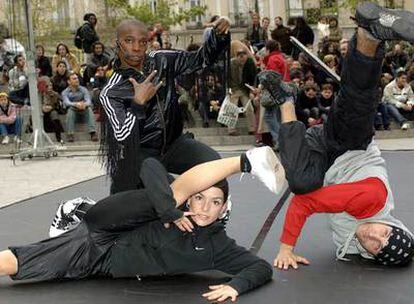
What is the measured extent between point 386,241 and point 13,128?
7691 mm

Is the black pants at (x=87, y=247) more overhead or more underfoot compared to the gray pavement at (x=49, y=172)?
more overhead

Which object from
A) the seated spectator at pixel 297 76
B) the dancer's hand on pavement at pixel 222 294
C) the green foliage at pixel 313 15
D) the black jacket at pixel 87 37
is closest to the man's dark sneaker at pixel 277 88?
the dancer's hand on pavement at pixel 222 294

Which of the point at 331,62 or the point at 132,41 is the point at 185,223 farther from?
the point at 331,62

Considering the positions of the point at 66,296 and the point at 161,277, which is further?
the point at 161,277

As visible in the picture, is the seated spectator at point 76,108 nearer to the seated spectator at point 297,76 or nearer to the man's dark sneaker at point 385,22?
the seated spectator at point 297,76

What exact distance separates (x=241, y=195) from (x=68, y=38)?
14.8 meters

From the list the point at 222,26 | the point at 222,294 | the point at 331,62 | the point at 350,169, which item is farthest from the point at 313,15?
the point at 222,294

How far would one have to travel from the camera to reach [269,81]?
3.28 metres

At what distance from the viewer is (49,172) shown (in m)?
7.35

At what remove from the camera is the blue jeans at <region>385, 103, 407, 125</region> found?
9.06m

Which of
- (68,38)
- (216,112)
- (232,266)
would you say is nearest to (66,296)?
(232,266)

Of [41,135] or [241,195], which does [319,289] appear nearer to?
[241,195]

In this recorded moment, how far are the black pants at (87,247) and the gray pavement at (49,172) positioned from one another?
2283mm

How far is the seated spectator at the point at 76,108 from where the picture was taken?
9.71m
